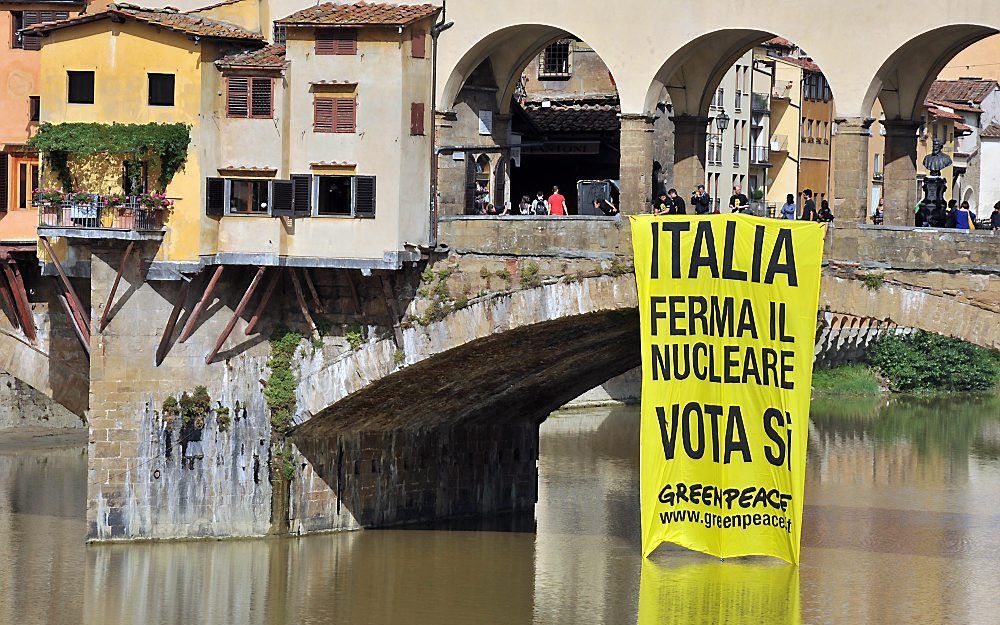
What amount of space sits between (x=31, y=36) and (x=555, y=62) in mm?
14903

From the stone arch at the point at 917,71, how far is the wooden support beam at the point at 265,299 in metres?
10.5

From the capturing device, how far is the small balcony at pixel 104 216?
3544 centimetres

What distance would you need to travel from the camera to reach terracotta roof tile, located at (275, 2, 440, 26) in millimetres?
34750

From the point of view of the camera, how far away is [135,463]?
35.9 m

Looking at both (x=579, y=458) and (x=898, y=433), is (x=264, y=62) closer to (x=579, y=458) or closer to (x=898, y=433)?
(x=579, y=458)

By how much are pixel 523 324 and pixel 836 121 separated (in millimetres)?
6023

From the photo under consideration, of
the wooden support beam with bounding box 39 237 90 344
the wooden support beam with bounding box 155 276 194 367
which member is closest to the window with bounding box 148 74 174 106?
the wooden support beam with bounding box 155 276 194 367

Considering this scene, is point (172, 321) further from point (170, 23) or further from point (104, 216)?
point (170, 23)

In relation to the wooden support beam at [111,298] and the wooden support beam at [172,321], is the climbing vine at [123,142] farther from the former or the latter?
the wooden support beam at [172,321]

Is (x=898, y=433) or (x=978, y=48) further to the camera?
(x=978, y=48)

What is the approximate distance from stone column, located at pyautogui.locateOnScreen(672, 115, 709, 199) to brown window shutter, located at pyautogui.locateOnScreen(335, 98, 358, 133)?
6258mm

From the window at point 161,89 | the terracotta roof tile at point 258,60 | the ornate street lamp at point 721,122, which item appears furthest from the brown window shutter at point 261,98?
the ornate street lamp at point 721,122

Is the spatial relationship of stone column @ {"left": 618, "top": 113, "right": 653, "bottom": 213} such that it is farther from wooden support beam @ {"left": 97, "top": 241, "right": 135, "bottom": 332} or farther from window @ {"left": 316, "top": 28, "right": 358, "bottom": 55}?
wooden support beam @ {"left": 97, "top": 241, "right": 135, "bottom": 332}

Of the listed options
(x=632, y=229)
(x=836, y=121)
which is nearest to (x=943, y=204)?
(x=836, y=121)
